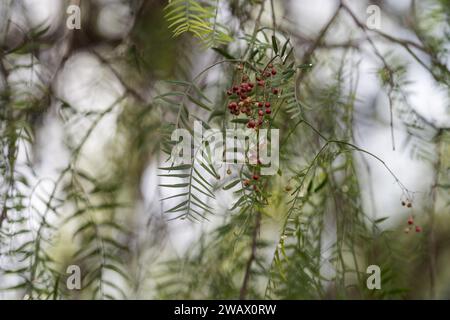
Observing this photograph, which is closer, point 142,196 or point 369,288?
point 369,288

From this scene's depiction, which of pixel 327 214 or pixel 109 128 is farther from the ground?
→ pixel 109 128

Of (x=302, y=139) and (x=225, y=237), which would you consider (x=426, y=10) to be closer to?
(x=302, y=139)

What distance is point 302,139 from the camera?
55.1 inches

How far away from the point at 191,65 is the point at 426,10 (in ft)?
1.67

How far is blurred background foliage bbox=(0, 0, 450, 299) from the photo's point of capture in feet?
3.94

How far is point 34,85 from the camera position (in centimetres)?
132

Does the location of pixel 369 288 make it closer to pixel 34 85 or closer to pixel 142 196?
pixel 142 196

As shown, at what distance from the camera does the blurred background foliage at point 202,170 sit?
3.94 ft

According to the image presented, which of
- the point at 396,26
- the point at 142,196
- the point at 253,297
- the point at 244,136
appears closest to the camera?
the point at 244,136

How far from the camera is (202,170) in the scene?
113 centimetres

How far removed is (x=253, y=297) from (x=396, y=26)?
647 mm
